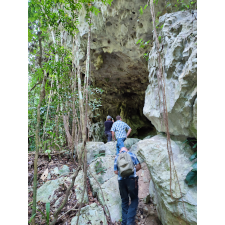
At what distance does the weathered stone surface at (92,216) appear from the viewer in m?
2.35

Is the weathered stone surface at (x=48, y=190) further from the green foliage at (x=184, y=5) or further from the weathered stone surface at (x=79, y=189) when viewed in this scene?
the green foliage at (x=184, y=5)

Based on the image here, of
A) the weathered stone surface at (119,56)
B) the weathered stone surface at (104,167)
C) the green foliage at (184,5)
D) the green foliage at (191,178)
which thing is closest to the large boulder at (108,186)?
the weathered stone surface at (104,167)

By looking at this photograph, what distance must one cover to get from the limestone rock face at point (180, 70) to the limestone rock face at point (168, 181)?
0.34 meters

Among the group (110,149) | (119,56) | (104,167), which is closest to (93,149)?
(110,149)

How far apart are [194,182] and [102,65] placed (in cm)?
580

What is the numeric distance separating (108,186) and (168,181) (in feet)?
5.06

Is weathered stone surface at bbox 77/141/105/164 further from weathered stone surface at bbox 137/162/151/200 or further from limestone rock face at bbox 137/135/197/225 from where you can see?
limestone rock face at bbox 137/135/197/225

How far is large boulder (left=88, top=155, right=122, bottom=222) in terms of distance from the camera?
8.36 ft

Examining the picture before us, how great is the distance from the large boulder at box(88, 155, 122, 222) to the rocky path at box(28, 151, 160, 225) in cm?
13
